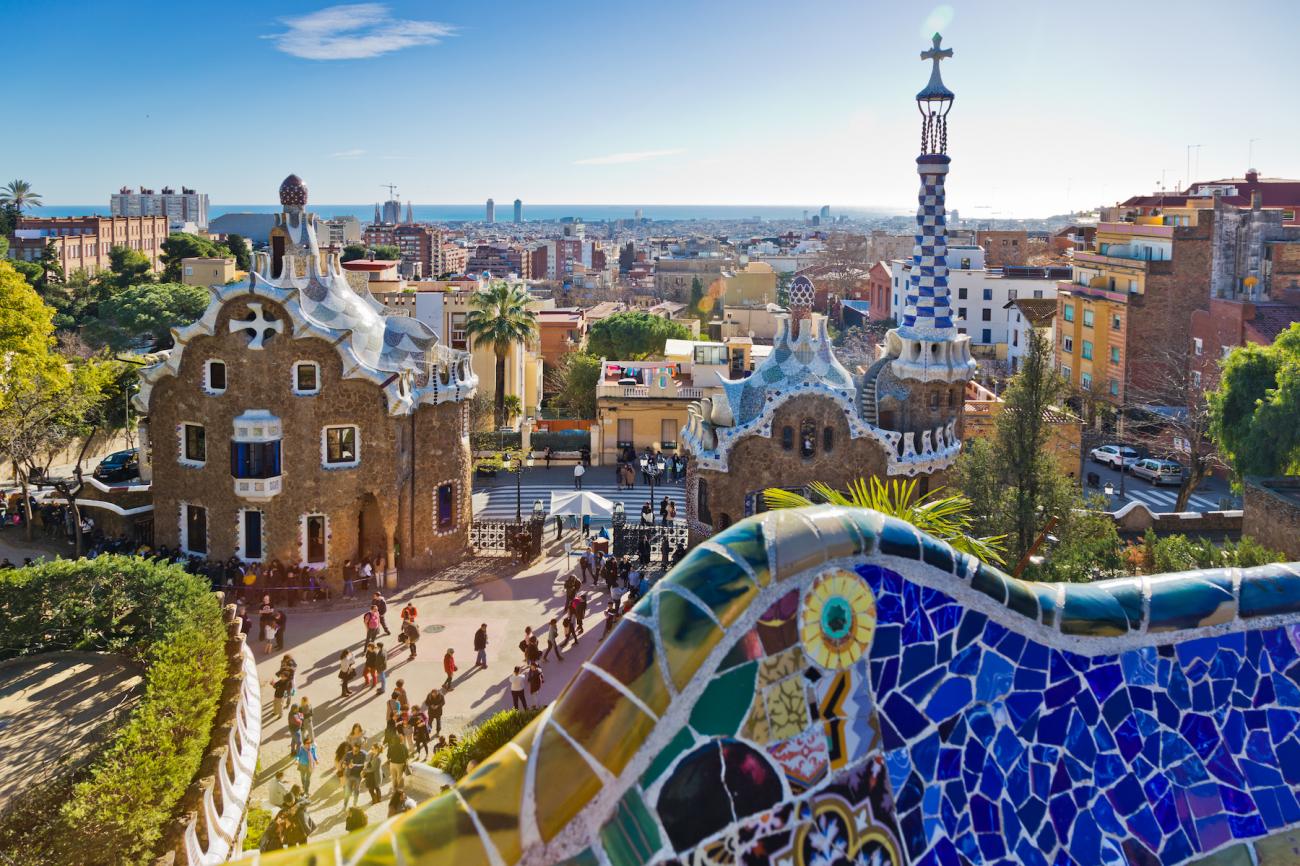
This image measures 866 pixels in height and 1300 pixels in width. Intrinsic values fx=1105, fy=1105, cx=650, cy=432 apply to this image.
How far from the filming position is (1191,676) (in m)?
7.36

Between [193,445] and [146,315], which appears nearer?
[193,445]

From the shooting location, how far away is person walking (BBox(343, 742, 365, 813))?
17.3m

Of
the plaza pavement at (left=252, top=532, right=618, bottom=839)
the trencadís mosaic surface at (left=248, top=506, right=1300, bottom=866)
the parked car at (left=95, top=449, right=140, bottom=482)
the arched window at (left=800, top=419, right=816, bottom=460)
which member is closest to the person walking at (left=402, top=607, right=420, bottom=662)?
the plaza pavement at (left=252, top=532, right=618, bottom=839)

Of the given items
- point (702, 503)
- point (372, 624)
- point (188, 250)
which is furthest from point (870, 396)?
point (188, 250)

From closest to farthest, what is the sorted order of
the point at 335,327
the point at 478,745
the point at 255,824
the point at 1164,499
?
the point at 255,824, the point at 478,745, the point at 335,327, the point at 1164,499

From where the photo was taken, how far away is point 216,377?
28359 millimetres

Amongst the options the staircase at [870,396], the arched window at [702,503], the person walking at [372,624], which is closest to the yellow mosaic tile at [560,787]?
the person walking at [372,624]

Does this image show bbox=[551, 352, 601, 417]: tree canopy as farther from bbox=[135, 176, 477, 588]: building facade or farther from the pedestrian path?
bbox=[135, 176, 477, 588]: building facade

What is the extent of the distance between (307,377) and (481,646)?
938cm

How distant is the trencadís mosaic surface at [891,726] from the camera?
602cm

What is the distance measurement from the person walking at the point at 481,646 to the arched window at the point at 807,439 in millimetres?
10371

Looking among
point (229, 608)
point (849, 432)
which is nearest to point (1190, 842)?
point (229, 608)

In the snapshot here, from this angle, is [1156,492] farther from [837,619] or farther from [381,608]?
[837,619]

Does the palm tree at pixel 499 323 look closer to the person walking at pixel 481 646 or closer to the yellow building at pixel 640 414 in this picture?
the yellow building at pixel 640 414
